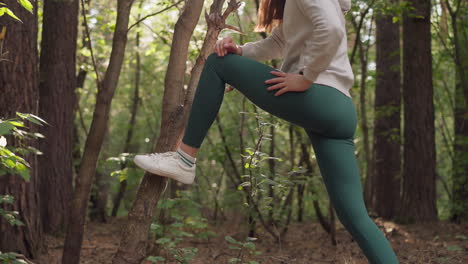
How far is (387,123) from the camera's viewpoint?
9.09 m

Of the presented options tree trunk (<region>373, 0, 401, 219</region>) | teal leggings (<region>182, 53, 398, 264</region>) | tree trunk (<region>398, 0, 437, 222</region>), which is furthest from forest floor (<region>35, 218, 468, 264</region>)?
teal leggings (<region>182, 53, 398, 264</region>)

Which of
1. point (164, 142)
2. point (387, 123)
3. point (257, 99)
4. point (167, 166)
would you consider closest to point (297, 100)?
point (257, 99)

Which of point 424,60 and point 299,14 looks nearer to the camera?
point 299,14

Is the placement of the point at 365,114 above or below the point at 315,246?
above

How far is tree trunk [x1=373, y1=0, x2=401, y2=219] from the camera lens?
906 centimetres

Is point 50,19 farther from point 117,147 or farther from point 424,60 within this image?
point 117,147

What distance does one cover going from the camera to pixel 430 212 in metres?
7.66

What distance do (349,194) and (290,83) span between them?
0.60m

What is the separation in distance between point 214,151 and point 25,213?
301 centimetres

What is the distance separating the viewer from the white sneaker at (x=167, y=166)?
8.32ft

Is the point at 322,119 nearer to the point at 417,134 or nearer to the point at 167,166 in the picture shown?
the point at 167,166

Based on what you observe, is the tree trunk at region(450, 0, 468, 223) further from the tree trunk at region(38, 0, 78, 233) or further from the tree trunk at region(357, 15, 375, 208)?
the tree trunk at region(38, 0, 78, 233)

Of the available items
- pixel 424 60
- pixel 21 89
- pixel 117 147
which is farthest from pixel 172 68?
pixel 117 147

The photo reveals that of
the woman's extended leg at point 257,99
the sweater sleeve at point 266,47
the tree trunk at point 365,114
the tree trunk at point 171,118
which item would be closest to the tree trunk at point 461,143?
the tree trunk at point 365,114
